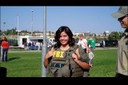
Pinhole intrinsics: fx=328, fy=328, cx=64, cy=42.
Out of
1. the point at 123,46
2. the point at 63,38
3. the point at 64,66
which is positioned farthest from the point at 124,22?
the point at 63,38

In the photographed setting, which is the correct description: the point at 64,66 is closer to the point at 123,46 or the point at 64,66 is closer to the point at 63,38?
the point at 63,38

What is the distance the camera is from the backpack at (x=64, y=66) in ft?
9.74

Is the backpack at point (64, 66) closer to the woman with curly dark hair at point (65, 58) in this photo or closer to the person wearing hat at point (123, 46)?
the woman with curly dark hair at point (65, 58)

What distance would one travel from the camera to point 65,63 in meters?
3.06

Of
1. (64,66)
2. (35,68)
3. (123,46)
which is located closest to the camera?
(123,46)

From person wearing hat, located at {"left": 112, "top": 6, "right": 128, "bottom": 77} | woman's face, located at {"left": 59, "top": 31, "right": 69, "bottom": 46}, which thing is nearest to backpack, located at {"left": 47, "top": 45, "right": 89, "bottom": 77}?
woman's face, located at {"left": 59, "top": 31, "right": 69, "bottom": 46}

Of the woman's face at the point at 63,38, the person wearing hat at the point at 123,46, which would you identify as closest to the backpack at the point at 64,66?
the woman's face at the point at 63,38

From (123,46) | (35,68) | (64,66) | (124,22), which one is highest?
(124,22)

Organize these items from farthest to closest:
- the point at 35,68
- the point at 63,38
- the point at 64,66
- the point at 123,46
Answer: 1. the point at 35,68
2. the point at 63,38
3. the point at 64,66
4. the point at 123,46

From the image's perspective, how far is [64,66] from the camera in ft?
10.0

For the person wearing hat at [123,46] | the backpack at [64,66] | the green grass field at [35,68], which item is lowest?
the green grass field at [35,68]

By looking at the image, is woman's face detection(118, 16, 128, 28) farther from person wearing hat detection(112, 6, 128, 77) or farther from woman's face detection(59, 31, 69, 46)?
woman's face detection(59, 31, 69, 46)
